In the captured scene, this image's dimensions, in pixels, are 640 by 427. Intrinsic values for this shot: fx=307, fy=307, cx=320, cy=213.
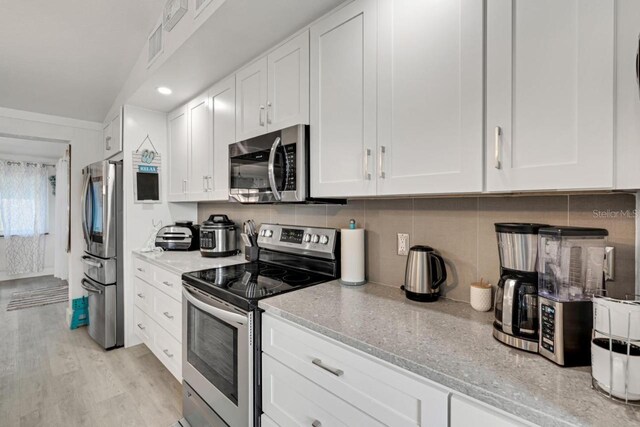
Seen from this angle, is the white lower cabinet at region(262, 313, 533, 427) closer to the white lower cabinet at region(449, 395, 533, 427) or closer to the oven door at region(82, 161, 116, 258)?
the white lower cabinet at region(449, 395, 533, 427)

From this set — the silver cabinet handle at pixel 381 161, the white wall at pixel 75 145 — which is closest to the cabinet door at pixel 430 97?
the silver cabinet handle at pixel 381 161

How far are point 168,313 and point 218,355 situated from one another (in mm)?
846

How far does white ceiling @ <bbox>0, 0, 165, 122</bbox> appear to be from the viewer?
2.23m

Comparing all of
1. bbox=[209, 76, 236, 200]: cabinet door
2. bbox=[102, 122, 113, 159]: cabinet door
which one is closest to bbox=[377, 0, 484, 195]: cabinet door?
bbox=[209, 76, 236, 200]: cabinet door

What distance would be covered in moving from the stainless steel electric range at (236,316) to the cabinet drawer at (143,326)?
88cm

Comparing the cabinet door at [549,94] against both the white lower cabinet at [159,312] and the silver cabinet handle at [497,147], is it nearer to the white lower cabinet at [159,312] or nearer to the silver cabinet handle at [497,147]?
the silver cabinet handle at [497,147]

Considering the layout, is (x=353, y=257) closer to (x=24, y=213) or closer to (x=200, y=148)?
(x=200, y=148)

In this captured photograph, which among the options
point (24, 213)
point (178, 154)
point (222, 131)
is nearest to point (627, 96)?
point (222, 131)

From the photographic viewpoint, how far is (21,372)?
2.52 meters

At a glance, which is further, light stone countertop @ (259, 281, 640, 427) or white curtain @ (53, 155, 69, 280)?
white curtain @ (53, 155, 69, 280)

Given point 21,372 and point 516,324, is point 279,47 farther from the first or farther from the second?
point 21,372

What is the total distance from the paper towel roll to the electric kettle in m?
0.33

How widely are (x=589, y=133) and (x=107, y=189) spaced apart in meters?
3.34

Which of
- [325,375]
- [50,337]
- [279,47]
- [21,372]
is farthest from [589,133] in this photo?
[50,337]
